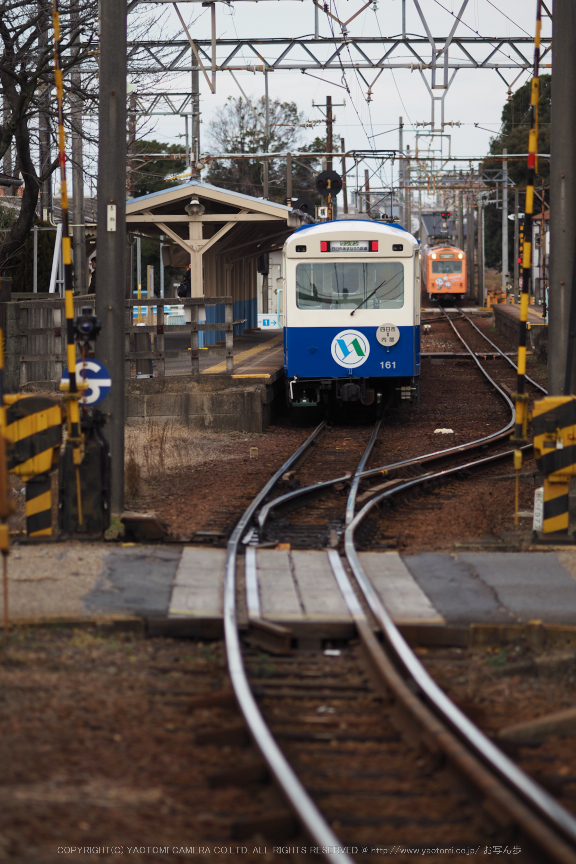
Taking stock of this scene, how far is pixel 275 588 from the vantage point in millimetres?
6754

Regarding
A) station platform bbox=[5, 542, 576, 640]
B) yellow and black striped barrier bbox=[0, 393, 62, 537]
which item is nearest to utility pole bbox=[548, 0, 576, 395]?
station platform bbox=[5, 542, 576, 640]

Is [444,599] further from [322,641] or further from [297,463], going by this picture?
[297,463]

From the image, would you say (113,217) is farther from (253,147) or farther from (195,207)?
(253,147)

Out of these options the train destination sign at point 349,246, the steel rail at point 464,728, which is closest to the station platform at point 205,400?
the train destination sign at point 349,246

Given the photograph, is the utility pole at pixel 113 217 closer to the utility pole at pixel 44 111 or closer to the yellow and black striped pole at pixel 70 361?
the yellow and black striped pole at pixel 70 361

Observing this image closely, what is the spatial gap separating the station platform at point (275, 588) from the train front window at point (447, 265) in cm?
4926

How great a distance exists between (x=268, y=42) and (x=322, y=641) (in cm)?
1691

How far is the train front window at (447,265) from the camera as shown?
55906 millimetres

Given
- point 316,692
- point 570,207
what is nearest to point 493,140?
point 570,207

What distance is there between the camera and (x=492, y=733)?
4.45 meters

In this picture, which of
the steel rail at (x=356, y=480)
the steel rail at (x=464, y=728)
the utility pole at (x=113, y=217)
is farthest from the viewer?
the steel rail at (x=356, y=480)

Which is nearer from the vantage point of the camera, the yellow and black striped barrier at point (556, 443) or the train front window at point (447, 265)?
the yellow and black striped barrier at point (556, 443)

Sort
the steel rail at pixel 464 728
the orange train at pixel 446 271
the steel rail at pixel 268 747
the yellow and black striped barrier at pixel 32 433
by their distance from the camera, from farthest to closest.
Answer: the orange train at pixel 446 271
the yellow and black striped barrier at pixel 32 433
the steel rail at pixel 464 728
the steel rail at pixel 268 747

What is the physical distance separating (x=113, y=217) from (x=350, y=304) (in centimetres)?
735
